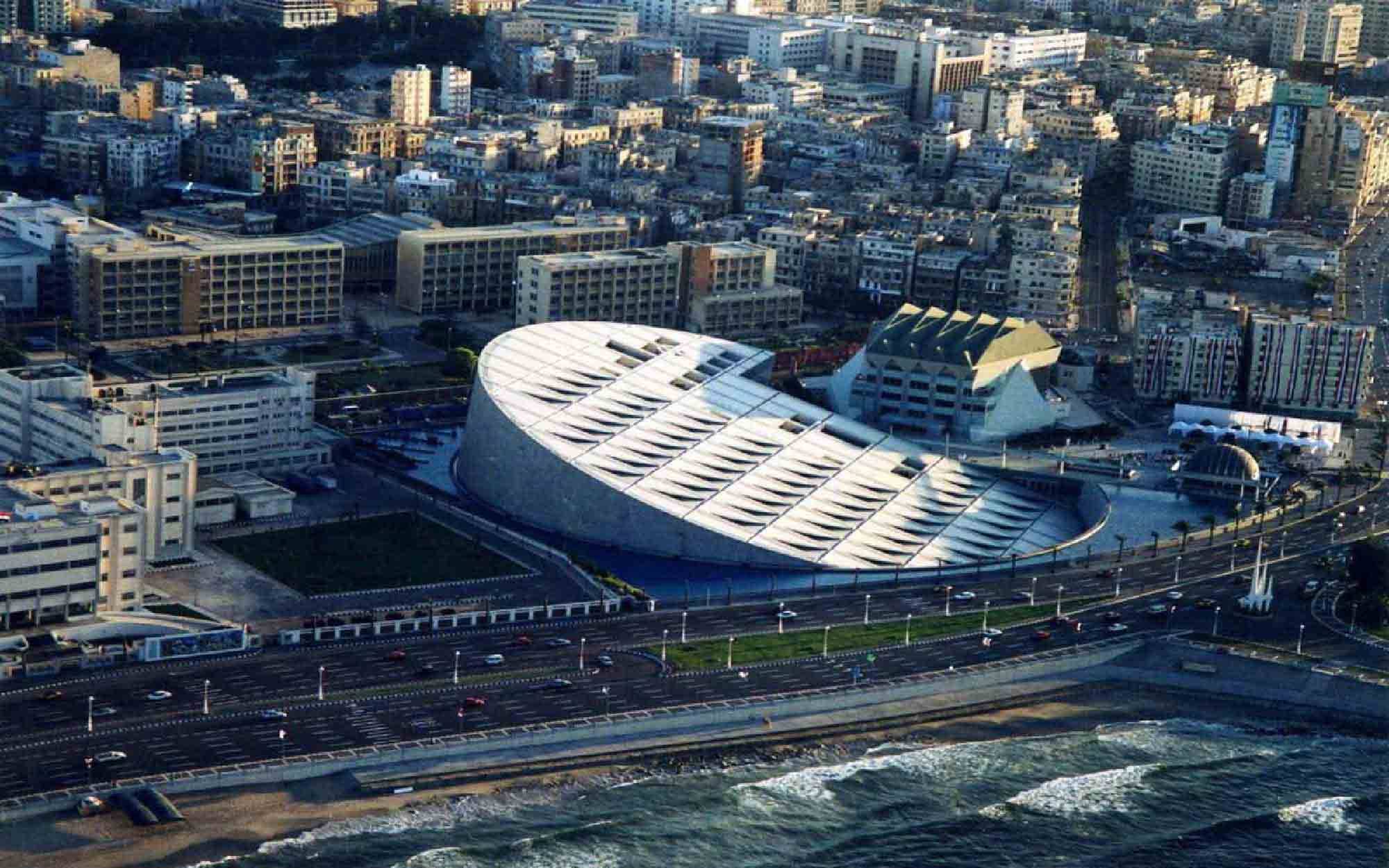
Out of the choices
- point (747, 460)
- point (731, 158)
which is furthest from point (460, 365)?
point (731, 158)

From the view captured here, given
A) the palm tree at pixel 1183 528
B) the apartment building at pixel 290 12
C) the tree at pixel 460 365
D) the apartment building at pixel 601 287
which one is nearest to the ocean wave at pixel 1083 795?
the palm tree at pixel 1183 528

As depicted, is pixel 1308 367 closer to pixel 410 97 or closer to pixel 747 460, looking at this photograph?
pixel 747 460

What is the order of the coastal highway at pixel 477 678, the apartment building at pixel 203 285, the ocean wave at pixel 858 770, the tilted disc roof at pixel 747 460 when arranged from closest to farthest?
1. the coastal highway at pixel 477 678
2. the ocean wave at pixel 858 770
3. the tilted disc roof at pixel 747 460
4. the apartment building at pixel 203 285

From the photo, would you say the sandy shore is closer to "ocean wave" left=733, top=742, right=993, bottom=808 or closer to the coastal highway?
"ocean wave" left=733, top=742, right=993, bottom=808

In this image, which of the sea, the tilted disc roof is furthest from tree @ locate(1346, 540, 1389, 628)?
the tilted disc roof

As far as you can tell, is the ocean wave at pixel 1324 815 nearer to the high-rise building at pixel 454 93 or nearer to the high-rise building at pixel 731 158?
the high-rise building at pixel 731 158

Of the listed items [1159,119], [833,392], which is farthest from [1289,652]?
[1159,119]
